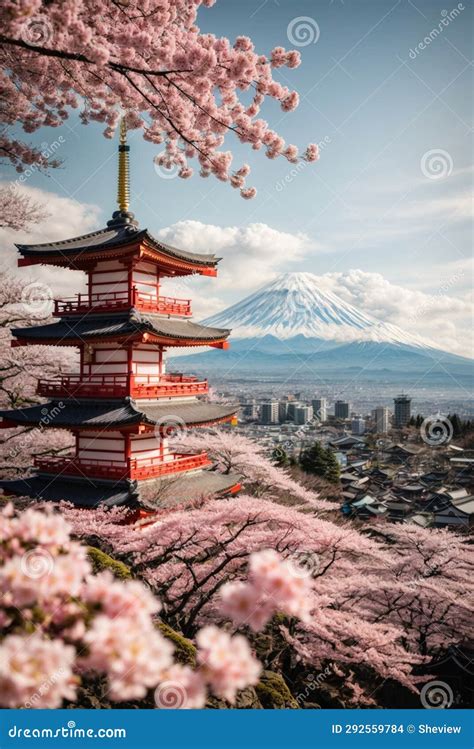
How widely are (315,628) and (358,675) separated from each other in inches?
74.5

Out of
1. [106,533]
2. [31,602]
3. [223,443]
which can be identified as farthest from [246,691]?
[223,443]

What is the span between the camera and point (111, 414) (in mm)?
5926

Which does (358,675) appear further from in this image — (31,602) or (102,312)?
(31,602)

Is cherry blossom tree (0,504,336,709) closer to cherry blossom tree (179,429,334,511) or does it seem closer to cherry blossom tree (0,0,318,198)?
cherry blossom tree (0,0,318,198)

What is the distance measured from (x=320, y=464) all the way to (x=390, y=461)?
31.5ft

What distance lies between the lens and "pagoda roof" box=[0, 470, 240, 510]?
18.9ft

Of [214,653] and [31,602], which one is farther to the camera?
[31,602]

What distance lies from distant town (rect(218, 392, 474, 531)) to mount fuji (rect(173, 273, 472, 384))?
46.4 feet

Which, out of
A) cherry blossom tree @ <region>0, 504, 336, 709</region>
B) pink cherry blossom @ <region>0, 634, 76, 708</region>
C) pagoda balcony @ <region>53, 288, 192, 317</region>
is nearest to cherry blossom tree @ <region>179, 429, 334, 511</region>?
pagoda balcony @ <region>53, 288, 192, 317</region>

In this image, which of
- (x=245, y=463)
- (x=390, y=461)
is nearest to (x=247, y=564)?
(x=245, y=463)

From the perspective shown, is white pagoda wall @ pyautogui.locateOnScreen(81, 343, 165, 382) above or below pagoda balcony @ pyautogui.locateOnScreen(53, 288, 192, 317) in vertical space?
below

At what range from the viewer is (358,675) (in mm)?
6262

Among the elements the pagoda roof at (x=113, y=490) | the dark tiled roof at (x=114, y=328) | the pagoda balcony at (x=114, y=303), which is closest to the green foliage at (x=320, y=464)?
the pagoda roof at (x=113, y=490)

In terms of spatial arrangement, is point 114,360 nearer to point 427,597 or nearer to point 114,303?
point 114,303
